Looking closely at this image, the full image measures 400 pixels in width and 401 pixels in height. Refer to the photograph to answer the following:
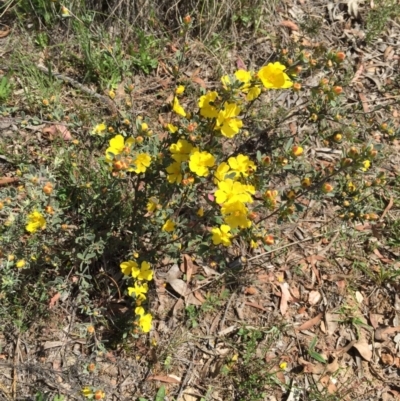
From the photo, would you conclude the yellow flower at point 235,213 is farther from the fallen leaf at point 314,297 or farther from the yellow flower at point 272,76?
the fallen leaf at point 314,297

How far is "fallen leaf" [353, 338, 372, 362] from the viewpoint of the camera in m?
2.77

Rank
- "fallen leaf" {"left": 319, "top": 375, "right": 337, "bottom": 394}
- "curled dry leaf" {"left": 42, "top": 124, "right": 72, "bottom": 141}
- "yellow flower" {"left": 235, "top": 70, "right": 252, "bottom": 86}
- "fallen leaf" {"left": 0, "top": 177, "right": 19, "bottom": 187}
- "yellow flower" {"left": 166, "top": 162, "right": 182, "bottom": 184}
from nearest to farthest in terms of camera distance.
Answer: "yellow flower" {"left": 235, "top": 70, "right": 252, "bottom": 86}, "yellow flower" {"left": 166, "top": 162, "right": 182, "bottom": 184}, "fallen leaf" {"left": 319, "top": 375, "right": 337, "bottom": 394}, "fallen leaf" {"left": 0, "top": 177, "right": 19, "bottom": 187}, "curled dry leaf" {"left": 42, "top": 124, "right": 72, "bottom": 141}

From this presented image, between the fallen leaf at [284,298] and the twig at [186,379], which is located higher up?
the fallen leaf at [284,298]

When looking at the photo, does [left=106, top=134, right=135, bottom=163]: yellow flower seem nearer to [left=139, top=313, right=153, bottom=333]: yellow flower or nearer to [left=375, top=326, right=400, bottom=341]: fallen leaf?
[left=139, top=313, right=153, bottom=333]: yellow flower

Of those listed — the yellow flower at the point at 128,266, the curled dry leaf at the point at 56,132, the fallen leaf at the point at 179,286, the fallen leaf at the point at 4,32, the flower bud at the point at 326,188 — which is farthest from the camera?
the fallen leaf at the point at 4,32

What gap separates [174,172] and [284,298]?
4.33ft

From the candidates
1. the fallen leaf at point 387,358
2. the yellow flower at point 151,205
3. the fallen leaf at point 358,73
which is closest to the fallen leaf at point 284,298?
the fallen leaf at point 387,358

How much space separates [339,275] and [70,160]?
1.87 m

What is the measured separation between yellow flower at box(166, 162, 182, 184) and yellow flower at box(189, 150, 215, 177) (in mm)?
104

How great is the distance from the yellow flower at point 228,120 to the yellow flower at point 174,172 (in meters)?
0.24

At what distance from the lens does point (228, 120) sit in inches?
75.0

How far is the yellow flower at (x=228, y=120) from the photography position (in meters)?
1.88

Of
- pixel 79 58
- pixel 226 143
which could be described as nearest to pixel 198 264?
pixel 226 143

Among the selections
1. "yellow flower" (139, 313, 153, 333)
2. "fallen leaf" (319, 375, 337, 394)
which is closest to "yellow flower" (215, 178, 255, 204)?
"yellow flower" (139, 313, 153, 333)
